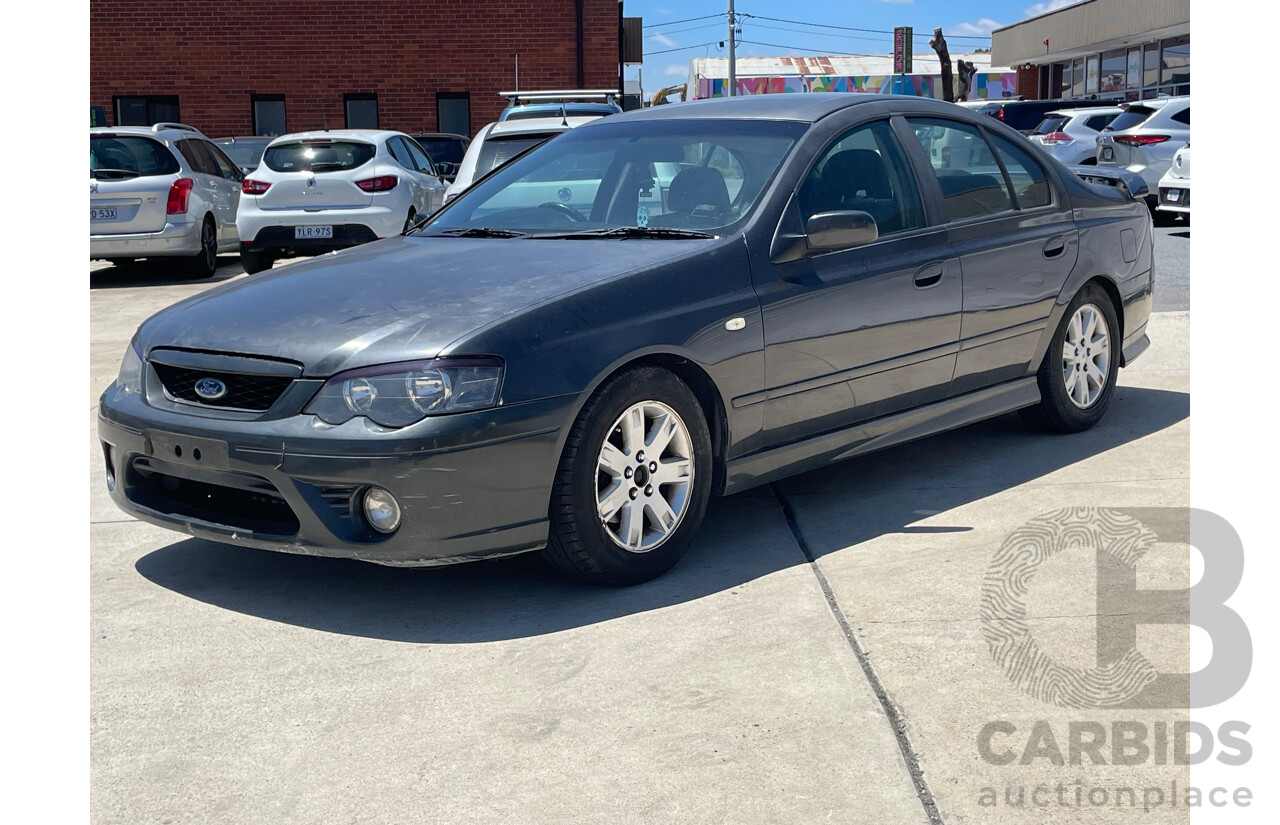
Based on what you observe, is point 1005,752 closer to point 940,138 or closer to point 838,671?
point 838,671

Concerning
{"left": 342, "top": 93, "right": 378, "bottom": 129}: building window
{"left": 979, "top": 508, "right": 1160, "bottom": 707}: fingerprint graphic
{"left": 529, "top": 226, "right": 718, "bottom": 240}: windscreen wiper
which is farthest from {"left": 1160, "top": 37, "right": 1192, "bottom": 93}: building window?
{"left": 529, "top": 226, "right": 718, "bottom": 240}: windscreen wiper

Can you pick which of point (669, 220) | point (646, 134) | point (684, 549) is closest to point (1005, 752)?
point (684, 549)

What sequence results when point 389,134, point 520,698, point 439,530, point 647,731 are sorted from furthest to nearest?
point 389,134, point 439,530, point 520,698, point 647,731

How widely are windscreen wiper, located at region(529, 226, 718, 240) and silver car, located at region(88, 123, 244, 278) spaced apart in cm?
1010

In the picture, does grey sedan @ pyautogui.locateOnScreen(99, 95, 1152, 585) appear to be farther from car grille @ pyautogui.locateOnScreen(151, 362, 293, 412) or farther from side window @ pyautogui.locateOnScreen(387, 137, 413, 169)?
side window @ pyautogui.locateOnScreen(387, 137, 413, 169)

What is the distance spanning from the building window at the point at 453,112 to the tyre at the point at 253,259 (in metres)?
13.9

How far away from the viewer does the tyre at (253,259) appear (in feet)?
44.6

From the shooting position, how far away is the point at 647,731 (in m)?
3.27

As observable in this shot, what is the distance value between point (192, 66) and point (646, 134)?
80.3 feet

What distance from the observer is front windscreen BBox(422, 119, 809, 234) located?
4910 mm

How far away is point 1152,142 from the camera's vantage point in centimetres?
1830

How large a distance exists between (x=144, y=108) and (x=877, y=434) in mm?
25929

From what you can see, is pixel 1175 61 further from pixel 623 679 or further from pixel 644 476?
pixel 623 679

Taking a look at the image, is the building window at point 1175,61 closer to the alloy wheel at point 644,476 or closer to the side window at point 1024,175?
the side window at point 1024,175
